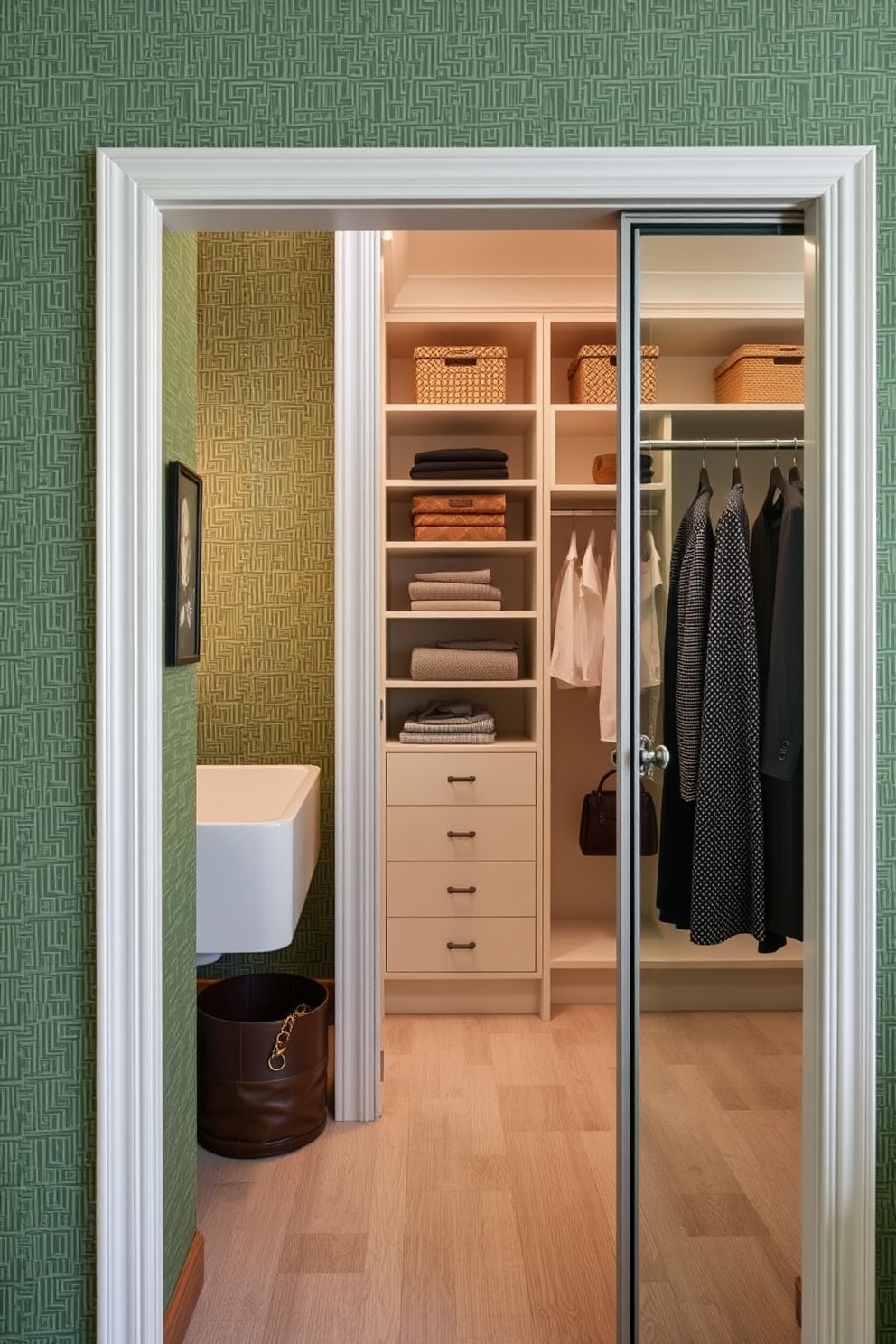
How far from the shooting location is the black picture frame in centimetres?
189

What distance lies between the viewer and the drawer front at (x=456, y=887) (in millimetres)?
3680

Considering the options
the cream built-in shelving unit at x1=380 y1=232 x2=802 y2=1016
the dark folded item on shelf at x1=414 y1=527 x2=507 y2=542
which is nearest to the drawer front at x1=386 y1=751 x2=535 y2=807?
the cream built-in shelving unit at x1=380 y1=232 x2=802 y2=1016

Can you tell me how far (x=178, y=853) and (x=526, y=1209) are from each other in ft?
4.02

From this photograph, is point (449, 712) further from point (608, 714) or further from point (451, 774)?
point (608, 714)

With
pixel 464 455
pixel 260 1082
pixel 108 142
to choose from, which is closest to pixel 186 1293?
pixel 260 1082

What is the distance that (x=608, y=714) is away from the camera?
3.62 metres

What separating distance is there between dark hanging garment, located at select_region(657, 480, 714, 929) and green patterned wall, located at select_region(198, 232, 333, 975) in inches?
74.9

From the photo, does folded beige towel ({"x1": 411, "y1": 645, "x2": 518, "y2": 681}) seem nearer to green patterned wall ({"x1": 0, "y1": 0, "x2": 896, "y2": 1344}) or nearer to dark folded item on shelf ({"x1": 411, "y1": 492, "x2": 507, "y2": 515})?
dark folded item on shelf ({"x1": 411, "y1": 492, "x2": 507, "y2": 515})

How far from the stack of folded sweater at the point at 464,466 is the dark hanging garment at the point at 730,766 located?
1.90 metres

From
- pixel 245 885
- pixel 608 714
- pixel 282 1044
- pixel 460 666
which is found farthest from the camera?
pixel 460 666

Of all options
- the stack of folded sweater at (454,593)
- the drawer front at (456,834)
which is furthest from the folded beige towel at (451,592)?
the drawer front at (456,834)

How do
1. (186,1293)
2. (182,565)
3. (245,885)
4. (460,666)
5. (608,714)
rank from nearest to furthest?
(182,565) < (186,1293) < (245,885) < (608,714) < (460,666)

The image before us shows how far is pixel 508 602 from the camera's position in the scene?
4.16 m

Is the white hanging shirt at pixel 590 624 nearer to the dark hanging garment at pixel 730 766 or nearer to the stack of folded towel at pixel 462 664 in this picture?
the stack of folded towel at pixel 462 664
